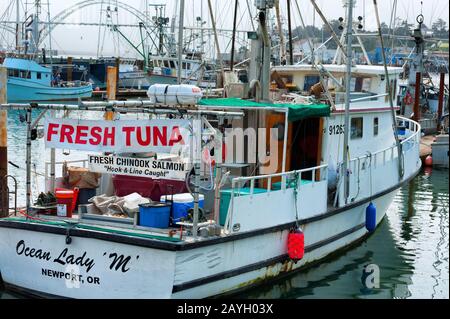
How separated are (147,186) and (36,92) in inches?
1819

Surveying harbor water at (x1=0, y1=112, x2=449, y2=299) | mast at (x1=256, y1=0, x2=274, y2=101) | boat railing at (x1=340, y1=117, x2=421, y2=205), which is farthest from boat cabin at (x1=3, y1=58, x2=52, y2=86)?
mast at (x1=256, y1=0, x2=274, y2=101)

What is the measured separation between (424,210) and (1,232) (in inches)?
519

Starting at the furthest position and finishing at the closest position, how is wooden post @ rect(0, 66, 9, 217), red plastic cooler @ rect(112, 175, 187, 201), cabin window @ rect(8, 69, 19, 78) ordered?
1. cabin window @ rect(8, 69, 19, 78)
2. wooden post @ rect(0, 66, 9, 217)
3. red plastic cooler @ rect(112, 175, 187, 201)

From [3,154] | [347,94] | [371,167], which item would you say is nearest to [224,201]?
[347,94]

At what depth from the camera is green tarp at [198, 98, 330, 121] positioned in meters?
12.8

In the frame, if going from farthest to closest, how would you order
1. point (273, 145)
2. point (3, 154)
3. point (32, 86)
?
point (32, 86) < point (3, 154) < point (273, 145)

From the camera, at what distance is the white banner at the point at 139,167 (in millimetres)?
11250

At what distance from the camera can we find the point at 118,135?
11.5 metres

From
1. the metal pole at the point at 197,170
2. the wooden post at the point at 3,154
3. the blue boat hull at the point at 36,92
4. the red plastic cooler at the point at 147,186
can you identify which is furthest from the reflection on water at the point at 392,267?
the blue boat hull at the point at 36,92

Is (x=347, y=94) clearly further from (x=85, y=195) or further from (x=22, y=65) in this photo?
(x=22, y=65)

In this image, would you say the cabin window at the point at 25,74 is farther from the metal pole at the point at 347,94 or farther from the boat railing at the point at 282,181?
the metal pole at the point at 347,94

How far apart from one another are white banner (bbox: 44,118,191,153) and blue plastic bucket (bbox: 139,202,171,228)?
86cm

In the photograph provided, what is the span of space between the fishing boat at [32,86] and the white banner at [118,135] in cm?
4382

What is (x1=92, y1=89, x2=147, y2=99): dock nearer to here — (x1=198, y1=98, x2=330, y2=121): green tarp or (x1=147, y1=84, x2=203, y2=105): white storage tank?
(x1=198, y1=98, x2=330, y2=121): green tarp
